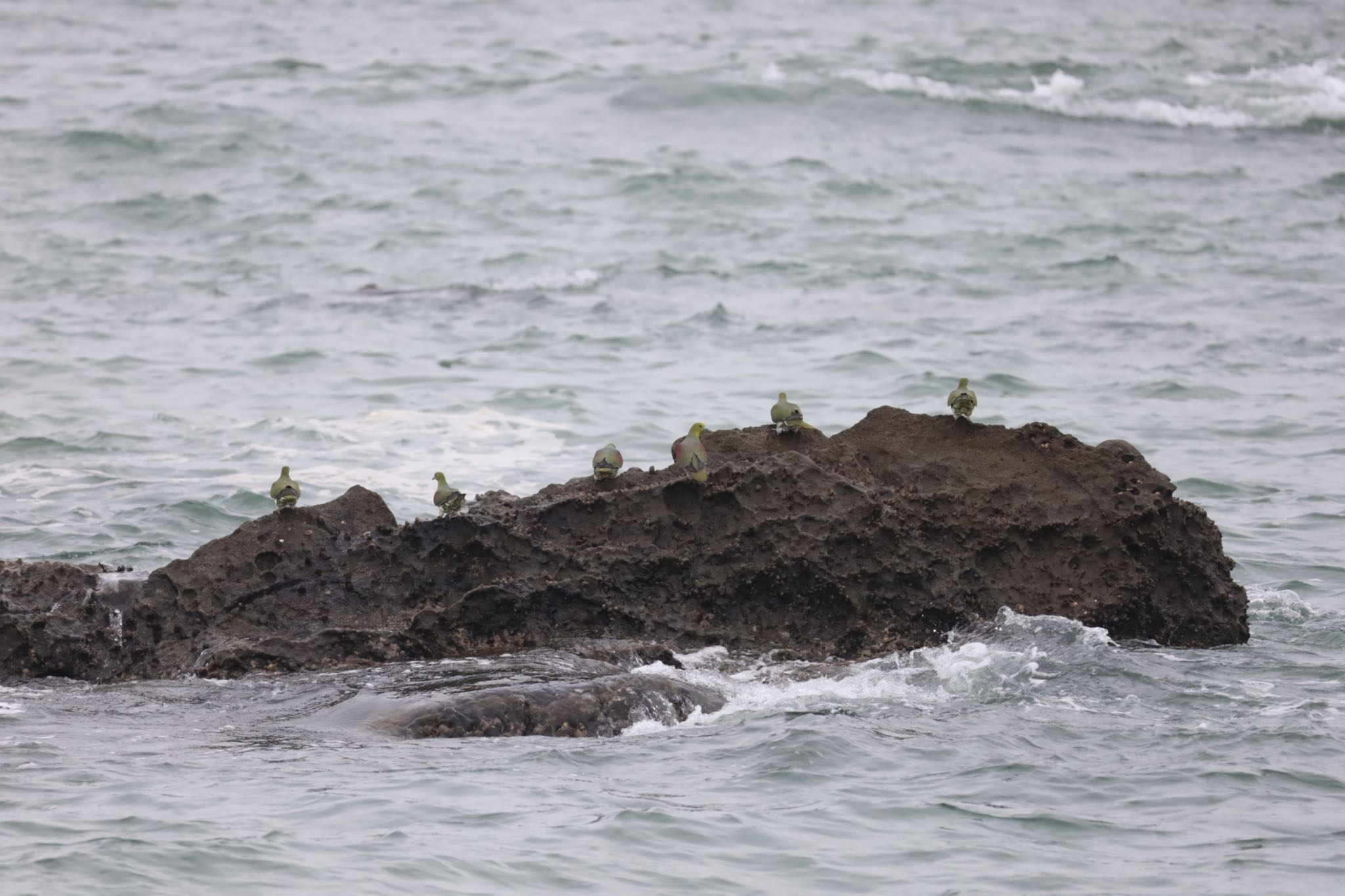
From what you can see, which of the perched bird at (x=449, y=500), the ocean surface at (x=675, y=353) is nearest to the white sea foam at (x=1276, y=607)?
the ocean surface at (x=675, y=353)

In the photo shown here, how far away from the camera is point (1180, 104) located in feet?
105

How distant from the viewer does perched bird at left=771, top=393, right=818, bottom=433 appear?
9273 millimetres

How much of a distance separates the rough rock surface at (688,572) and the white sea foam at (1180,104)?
2386 centimetres

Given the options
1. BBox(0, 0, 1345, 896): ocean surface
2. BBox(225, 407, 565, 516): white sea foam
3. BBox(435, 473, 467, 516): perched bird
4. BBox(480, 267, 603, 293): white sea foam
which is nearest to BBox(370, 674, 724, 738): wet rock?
BBox(0, 0, 1345, 896): ocean surface

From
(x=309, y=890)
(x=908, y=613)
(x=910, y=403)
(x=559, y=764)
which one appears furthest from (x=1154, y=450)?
(x=309, y=890)

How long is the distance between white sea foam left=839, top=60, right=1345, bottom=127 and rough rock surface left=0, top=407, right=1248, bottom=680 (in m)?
23.9

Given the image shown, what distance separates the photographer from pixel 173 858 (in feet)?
22.2

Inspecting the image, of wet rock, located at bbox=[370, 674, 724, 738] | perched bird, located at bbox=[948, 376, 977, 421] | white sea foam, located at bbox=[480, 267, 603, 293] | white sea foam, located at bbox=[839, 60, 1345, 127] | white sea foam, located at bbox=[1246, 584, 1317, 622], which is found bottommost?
wet rock, located at bbox=[370, 674, 724, 738]

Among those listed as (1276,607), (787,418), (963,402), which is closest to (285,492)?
(787,418)

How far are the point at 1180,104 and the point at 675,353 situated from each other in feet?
56.7

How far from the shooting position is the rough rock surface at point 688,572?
870 centimetres

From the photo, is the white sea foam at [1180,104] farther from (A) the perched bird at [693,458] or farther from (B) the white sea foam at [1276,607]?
(A) the perched bird at [693,458]

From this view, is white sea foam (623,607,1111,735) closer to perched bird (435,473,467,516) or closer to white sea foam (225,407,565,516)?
perched bird (435,473,467,516)

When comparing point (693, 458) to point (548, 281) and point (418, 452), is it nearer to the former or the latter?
point (418, 452)
